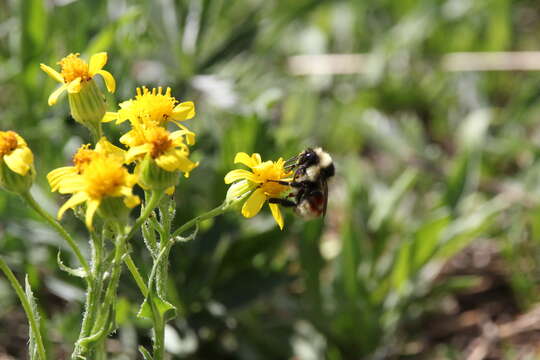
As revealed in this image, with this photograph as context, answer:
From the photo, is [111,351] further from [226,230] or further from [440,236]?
[440,236]

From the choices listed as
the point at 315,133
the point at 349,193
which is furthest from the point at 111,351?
the point at 315,133

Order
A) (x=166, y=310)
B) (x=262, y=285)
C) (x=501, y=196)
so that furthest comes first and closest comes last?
(x=501, y=196), (x=262, y=285), (x=166, y=310)

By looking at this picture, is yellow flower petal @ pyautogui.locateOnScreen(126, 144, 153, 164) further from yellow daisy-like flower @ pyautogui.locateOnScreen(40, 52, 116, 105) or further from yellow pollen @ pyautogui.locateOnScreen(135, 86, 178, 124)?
yellow daisy-like flower @ pyautogui.locateOnScreen(40, 52, 116, 105)

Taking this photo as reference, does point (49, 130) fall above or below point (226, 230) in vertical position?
above

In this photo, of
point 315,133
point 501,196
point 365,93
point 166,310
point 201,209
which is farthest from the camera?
point 365,93

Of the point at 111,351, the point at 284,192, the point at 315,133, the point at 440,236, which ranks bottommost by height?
the point at 284,192

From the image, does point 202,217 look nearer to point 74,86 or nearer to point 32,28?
point 74,86

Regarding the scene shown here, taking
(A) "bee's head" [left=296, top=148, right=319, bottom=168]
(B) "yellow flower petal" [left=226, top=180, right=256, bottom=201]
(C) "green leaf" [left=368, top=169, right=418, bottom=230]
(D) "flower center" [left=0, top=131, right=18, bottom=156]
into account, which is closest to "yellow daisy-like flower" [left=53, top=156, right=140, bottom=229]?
(D) "flower center" [left=0, top=131, right=18, bottom=156]

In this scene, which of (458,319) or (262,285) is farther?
(458,319)

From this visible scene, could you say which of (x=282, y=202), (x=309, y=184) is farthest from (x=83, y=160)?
(x=309, y=184)
